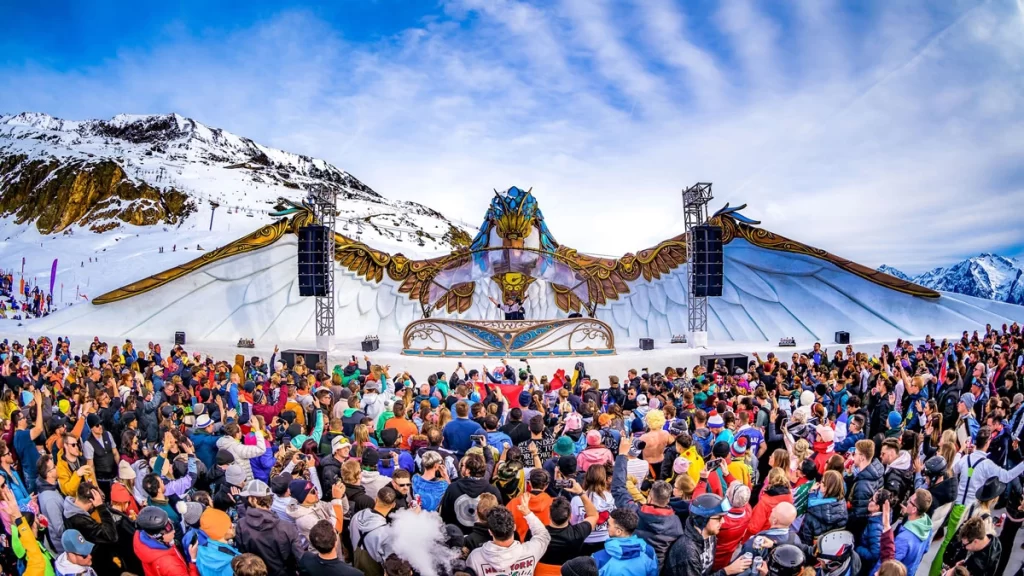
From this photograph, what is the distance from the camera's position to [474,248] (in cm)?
2262

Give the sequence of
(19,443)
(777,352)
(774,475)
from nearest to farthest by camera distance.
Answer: (774,475) < (19,443) < (777,352)

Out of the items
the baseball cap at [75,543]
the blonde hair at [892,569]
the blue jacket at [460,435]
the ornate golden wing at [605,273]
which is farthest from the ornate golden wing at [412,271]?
the blonde hair at [892,569]

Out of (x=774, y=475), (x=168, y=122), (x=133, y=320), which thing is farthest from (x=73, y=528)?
(x=168, y=122)

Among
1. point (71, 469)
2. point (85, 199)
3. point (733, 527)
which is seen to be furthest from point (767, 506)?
point (85, 199)

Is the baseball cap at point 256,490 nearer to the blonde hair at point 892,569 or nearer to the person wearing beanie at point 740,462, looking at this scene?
the person wearing beanie at point 740,462

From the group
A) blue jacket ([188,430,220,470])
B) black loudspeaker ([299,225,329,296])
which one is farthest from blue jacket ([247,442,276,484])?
black loudspeaker ([299,225,329,296])

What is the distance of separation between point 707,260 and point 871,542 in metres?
14.7

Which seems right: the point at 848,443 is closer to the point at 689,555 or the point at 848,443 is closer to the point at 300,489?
the point at 689,555

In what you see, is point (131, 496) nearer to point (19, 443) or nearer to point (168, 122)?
point (19, 443)

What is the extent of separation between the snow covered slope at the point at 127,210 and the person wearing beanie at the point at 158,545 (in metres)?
39.0

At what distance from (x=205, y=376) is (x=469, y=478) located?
25.1 ft

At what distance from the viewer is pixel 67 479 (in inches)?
197

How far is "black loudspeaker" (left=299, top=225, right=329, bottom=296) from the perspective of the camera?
18.5 meters

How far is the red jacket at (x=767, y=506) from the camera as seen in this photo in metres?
4.13
